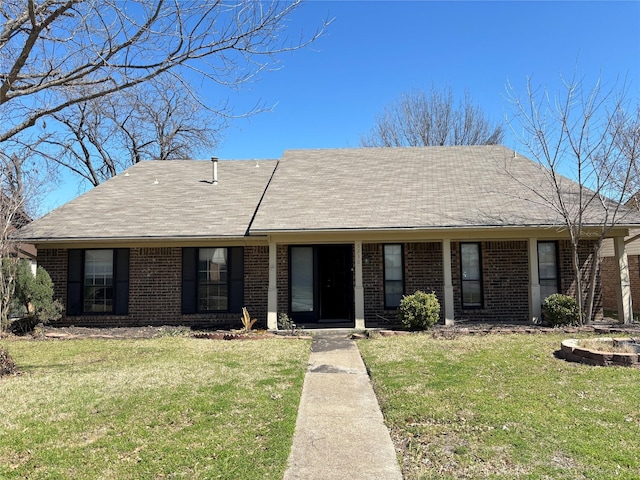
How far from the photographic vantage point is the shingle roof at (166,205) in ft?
38.2

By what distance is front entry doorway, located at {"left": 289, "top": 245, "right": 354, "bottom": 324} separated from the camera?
39.7 ft

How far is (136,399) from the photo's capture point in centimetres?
549

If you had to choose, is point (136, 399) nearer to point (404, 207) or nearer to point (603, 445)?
point (603, 445)

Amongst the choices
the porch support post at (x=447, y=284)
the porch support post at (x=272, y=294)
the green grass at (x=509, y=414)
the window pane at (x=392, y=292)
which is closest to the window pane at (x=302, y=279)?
the porch support post at (x=272, y=294)

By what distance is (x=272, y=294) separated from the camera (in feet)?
36.4

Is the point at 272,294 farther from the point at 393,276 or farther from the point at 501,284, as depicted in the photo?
the point at 501,284

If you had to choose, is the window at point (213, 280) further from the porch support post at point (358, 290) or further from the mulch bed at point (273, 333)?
the porch support post at point (358, 290)

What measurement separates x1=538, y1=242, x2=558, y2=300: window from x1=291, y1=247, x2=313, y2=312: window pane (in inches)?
243

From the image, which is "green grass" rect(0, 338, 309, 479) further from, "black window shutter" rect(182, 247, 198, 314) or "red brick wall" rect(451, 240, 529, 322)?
"red brick wall" rect(451, 240, 529, 322)

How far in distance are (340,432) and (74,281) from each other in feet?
33.8

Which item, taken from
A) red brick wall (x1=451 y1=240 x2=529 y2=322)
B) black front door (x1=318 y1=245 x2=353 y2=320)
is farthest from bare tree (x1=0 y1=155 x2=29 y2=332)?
red brick wall (x1=451 y1=240 x2=529 y2=322)

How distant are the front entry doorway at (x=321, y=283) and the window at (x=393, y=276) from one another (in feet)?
3.11

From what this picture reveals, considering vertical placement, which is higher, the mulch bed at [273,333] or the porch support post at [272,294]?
the porch support post at [272,294]

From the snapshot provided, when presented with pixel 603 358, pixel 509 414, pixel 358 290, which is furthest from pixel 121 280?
pixel 603 358
